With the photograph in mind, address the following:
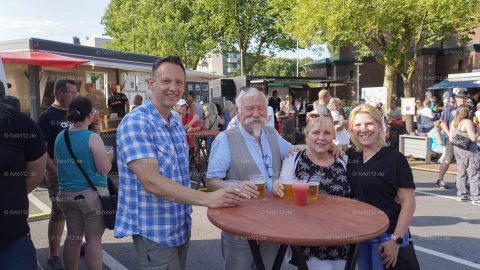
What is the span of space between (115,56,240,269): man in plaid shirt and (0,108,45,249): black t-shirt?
44 cm

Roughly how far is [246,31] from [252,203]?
28.4 m

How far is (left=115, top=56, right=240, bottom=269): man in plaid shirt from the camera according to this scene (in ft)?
6.54

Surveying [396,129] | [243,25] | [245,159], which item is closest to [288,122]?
[396,129]

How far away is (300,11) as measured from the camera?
1653cm

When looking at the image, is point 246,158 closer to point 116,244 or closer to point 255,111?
point 255,111

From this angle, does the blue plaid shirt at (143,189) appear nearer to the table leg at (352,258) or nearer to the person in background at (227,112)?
A: the table leg at (352,258)

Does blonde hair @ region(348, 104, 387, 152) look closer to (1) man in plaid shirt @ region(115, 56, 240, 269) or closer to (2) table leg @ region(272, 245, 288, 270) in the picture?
(2) table leg @ region(272, 245, 288, 270)

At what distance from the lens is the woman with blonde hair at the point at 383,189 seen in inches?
96.6

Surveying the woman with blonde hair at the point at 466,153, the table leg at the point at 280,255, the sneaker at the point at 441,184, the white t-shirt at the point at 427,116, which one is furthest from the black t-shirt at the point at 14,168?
the white t-shirt at the point at 427,116

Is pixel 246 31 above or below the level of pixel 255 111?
above

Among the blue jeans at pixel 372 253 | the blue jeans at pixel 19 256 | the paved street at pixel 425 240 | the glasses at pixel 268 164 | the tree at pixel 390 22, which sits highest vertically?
the tree at pixel 390 22

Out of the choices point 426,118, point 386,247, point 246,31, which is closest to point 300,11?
point 426,118

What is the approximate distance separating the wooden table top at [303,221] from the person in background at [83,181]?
4.85ft

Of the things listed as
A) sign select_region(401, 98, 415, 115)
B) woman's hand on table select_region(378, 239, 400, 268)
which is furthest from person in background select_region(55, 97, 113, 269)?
sign select_region(401, 98, 415, 115)
